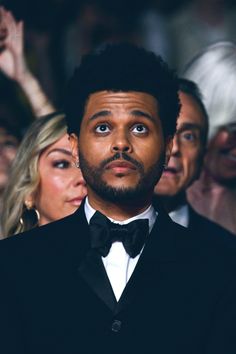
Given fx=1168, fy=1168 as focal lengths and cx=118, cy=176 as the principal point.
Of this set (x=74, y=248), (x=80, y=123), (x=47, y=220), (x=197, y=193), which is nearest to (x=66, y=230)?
(x=74, y=248)

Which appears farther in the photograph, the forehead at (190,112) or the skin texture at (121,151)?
the forehead at (190,112)

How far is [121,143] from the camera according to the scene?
3.94m

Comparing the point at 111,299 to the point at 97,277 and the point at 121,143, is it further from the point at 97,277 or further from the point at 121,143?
the point at 121,143

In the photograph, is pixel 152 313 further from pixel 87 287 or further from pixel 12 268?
pixel 12 268

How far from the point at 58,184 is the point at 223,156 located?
4.20 ft

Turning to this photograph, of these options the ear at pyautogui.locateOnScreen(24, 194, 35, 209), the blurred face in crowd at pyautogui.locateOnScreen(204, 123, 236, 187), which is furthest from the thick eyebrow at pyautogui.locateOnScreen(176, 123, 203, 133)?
the ear at pyautogui.locateOnScreen(24, 194, 35, 209)

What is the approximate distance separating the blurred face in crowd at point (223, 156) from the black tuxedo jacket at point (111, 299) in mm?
2417

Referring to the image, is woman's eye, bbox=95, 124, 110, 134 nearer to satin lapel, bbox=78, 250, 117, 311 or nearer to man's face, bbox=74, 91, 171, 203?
man's face, bbox=74, 91, 171, 203

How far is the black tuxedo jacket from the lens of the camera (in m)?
3.77

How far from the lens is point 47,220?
547cm

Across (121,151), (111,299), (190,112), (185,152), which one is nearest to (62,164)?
(185,152)

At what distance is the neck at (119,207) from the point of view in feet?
13.0

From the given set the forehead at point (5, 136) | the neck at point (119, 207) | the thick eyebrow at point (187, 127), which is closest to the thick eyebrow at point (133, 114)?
the neck at point (119, 207)

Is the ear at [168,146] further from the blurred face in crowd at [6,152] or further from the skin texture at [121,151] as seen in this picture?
the blurred face in crowd at [6,152]
